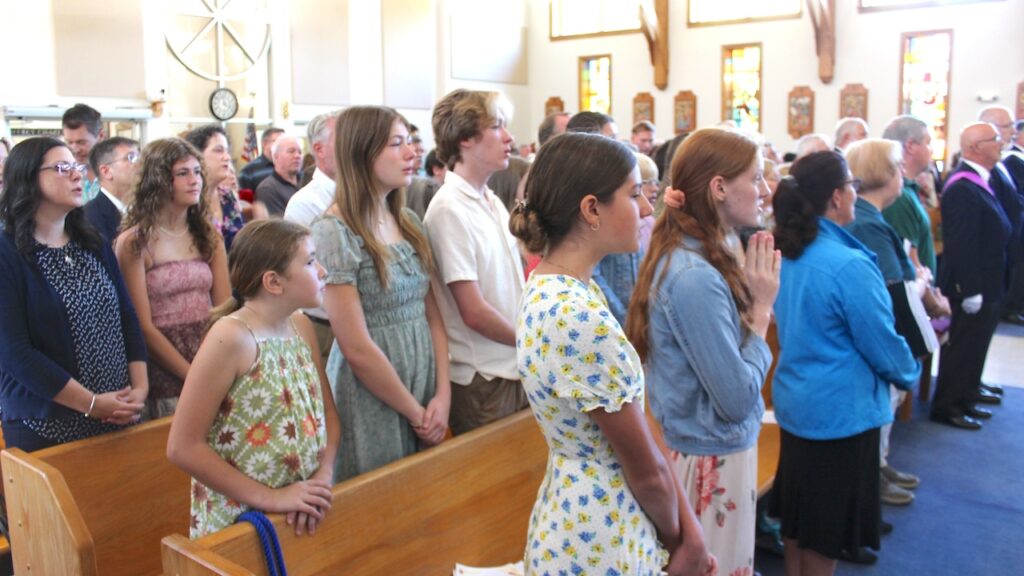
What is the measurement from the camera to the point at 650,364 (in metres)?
2.16

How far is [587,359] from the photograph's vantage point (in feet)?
5.04

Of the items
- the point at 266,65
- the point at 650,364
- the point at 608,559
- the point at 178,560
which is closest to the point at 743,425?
the point at 650,364

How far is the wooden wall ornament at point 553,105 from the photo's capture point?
16.0 m

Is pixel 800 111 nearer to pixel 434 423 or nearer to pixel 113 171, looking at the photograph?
pixel 113 171

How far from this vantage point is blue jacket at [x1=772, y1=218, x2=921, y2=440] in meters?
2.59

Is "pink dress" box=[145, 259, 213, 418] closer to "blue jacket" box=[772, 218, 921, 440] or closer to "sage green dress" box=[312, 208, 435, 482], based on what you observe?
"sage green dress" box=[312, 208, 435, 482]

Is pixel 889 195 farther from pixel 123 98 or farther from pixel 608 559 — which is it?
pixel 123 98

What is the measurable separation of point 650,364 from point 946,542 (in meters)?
2.19

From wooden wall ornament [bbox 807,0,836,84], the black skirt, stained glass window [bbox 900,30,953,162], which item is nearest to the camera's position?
the black skirt

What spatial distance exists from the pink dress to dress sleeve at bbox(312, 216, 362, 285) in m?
0.95

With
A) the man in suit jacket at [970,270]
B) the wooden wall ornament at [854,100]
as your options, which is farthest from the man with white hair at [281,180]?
the wooden wall ornament at [854,100]

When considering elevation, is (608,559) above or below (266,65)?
below

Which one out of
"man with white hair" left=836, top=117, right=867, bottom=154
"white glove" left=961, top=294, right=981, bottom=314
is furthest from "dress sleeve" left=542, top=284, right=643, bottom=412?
"man with white hair" left=836, top=117, right=867, bottom=154

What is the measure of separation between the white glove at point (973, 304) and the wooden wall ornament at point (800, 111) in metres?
9.31
